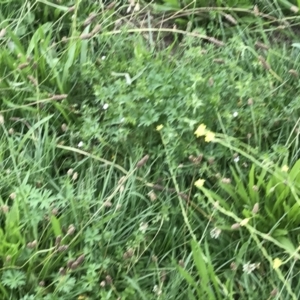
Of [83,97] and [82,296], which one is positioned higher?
[83,97]

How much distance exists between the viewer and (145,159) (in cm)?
173

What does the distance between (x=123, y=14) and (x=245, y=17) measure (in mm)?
460

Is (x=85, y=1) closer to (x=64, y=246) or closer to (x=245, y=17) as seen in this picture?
(x=245, y=17)

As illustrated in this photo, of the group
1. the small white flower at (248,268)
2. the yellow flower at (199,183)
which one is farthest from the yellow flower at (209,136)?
the small white flower at (248,268)

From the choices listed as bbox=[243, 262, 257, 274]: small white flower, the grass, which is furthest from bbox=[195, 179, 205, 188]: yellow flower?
bbox=[243, 262, 257, 274]: small white flower

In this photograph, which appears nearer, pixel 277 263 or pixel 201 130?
pixel 277 263

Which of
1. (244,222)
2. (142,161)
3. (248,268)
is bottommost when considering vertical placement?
(248,268)

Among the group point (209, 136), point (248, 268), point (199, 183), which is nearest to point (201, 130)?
point (209, 136)

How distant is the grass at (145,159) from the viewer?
164 cm

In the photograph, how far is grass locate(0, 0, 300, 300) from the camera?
1.64m

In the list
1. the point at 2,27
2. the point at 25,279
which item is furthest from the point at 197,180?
the point at 2,27

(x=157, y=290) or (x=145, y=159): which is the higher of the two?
(x=145, y=159)

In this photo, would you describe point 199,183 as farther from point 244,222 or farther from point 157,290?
point 157,290

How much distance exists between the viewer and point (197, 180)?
71.7 inches
